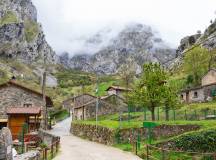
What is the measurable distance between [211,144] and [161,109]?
30.2 metres

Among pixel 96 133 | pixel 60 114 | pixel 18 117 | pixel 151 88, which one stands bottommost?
pixel 96 133

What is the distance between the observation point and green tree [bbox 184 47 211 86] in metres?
88.1

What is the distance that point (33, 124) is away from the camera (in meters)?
49.8

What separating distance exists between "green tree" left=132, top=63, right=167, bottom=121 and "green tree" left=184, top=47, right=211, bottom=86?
41446 mm

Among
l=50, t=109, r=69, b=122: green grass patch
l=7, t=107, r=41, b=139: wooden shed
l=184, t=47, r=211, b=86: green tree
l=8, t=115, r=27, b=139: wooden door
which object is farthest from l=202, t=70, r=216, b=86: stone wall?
l=8, t=115, r=27, b=139: wooden door

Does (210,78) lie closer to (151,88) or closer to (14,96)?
(151,88)

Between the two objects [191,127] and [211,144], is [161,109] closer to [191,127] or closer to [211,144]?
[191,127]

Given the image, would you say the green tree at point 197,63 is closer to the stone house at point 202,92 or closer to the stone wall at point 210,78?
the stone wall at point 210,78

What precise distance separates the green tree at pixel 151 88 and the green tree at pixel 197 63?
41.4 m

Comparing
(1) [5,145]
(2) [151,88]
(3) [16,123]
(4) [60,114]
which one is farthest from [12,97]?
(4) [60,114]

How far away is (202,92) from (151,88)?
24782 mm

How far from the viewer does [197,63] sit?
9000 centimetres

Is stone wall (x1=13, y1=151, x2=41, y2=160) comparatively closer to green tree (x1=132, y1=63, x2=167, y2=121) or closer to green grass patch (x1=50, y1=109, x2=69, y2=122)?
green tree (x1=132, y1=63, x2=167, y2=121)

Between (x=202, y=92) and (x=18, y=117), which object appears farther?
(x=202, y=92)
